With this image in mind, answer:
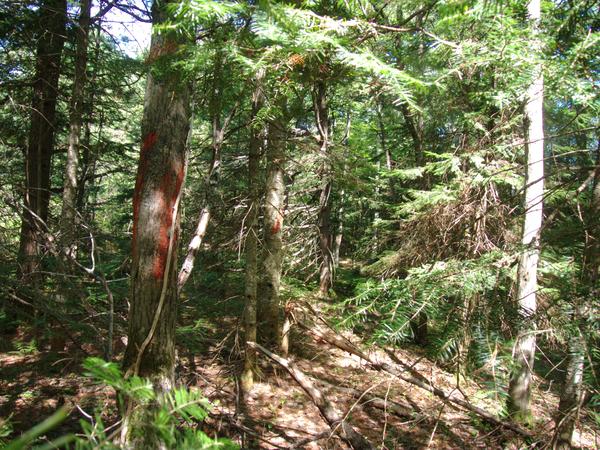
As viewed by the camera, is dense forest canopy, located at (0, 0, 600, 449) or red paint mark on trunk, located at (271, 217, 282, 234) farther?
red paint mark on trunk, located at (271, 217, 282, 234)

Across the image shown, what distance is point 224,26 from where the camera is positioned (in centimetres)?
251

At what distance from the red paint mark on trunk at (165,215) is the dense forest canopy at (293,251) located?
16 mm

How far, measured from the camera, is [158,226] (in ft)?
9.25

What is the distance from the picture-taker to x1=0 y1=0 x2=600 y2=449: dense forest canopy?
206 centimetres

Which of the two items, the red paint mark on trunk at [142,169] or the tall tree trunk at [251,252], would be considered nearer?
the red paint mark on trunk at [142,169]

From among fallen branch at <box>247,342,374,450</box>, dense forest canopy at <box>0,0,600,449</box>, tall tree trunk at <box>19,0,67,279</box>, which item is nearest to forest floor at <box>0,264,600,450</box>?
dense forest canopy at <box>0,0,600,449</box>

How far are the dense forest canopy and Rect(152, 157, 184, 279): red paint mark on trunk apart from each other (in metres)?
0.02

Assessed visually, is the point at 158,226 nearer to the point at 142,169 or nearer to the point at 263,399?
the point at 142,169

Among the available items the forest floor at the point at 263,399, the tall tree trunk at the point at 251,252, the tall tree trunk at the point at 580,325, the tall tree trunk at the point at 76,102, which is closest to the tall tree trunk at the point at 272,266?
the forest floor at the point at 263,399

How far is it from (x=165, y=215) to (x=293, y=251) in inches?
277

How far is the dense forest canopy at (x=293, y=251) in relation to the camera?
206cm

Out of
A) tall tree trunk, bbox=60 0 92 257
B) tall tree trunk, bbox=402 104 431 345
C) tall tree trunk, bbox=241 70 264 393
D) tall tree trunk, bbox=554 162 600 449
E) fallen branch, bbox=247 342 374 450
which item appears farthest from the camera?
tall tree trunk, bbox=402 104 431 345

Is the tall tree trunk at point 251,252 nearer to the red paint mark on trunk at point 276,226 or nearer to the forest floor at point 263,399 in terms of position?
the forest floor at point 263,399

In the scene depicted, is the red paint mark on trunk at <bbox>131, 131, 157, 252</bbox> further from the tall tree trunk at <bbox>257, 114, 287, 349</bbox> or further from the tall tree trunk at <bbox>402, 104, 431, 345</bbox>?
the tall tree trunk at <bbox>402, 104, 431, 345</bbox>
